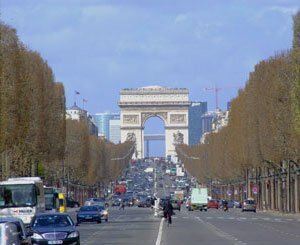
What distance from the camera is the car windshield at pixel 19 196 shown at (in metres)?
65.7

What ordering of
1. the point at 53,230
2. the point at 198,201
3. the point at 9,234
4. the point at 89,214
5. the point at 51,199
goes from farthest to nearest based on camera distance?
1. the point at 198,201
2. the point at 89,214
3. the point at 51,199
4. the point at 53,230
5. the point at 9,234

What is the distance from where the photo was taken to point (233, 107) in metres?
141

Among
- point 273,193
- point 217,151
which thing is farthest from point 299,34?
point 217,151

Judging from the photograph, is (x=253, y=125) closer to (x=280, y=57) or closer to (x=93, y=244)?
(x=280, y=57)

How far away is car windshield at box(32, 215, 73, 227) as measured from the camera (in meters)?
45.3

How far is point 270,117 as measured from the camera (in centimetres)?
10319

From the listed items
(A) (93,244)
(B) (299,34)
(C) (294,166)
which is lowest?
(A) (93,244)

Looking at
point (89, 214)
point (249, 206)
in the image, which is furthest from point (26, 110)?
point (249, 206)

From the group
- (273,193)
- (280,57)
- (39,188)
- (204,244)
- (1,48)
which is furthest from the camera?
(273,193)

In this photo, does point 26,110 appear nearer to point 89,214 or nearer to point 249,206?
point 89,214

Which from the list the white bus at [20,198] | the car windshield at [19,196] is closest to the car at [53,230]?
the white bus at [20,198]

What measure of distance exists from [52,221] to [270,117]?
59.5m

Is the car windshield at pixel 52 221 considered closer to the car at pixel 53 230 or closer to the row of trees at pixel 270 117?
the car at pixel 53 230

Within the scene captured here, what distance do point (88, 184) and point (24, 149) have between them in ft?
294
